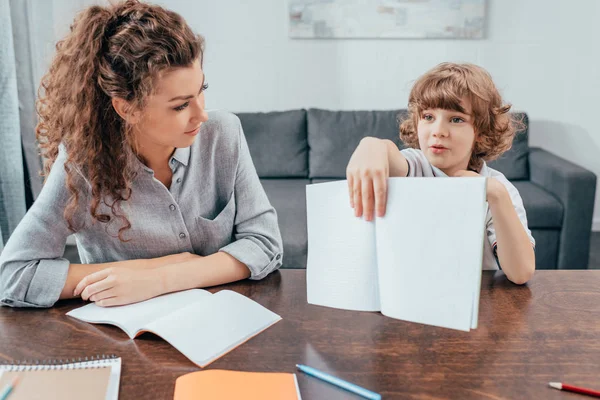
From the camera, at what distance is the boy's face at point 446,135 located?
1124 mm

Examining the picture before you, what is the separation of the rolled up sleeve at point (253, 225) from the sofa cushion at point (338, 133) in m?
1.83

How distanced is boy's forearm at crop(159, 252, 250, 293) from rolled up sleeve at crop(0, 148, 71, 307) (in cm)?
19

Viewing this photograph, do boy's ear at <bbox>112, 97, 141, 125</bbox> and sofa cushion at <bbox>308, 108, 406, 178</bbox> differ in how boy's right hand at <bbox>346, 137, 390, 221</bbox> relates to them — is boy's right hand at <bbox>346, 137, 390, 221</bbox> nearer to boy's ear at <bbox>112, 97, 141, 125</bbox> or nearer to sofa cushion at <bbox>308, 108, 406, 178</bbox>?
boy's ear at <bbox>112, 97, 141, 125</bbox>

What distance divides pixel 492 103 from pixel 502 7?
2.30m

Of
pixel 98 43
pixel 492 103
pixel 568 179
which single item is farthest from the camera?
pixel 568 179

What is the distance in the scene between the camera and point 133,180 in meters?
1.07

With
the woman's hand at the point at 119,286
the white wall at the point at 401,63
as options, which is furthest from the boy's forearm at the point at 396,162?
the white wall at the point at 401,63

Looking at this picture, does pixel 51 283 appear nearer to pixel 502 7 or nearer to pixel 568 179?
pixel 568 179

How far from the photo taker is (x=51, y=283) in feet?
3.07

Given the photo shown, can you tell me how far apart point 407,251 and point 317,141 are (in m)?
2.33

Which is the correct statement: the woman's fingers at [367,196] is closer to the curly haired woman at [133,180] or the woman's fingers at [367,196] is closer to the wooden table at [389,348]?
the wooden table at [389,348]

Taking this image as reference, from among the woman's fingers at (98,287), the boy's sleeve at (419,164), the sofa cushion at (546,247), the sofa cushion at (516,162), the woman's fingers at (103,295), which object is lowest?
the sofa cushion at (546,247)

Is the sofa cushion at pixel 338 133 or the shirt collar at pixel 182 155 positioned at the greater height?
the shirt collar at pixel 182 155

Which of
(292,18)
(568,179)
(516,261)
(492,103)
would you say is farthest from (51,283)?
(292,18)
